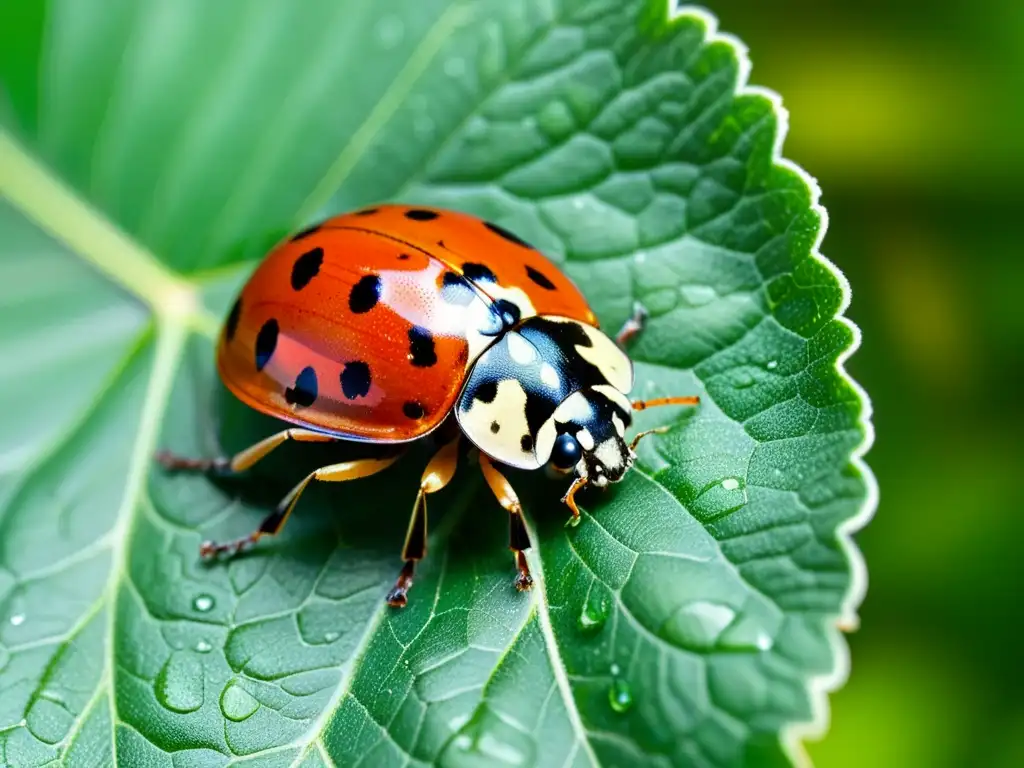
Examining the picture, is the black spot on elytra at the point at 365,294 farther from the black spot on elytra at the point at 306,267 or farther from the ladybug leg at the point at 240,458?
the ladybug leg at the point at 240,458

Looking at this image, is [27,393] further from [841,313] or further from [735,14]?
[735,14]

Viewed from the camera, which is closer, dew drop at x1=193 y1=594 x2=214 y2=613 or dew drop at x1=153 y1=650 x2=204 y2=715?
dew drop at x1=153 y1=650 x2=204 y2=715

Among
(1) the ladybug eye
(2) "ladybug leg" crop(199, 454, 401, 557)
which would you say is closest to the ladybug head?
(1) the ladybug eye

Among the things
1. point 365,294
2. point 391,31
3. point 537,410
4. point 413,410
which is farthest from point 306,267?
point 391,31

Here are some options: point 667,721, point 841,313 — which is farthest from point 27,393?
point 841,313

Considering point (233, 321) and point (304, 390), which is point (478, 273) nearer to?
point (304, 390)

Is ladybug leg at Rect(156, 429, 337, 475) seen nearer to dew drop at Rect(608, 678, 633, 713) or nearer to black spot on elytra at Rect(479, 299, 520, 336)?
black spot on elytra at Rect(479, 299, 520, 336)
